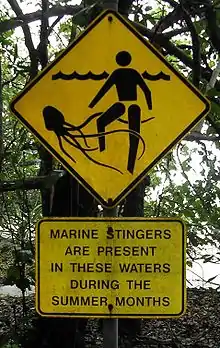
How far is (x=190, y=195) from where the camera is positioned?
556cm

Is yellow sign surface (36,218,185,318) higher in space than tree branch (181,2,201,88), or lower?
lower

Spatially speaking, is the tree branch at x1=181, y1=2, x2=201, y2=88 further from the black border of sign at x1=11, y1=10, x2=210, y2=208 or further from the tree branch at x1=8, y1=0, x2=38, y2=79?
the black border of sign at x1=11, y1=10, x2=210, y2=208

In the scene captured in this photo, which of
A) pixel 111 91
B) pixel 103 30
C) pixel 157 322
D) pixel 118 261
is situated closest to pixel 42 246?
pixel 118 261

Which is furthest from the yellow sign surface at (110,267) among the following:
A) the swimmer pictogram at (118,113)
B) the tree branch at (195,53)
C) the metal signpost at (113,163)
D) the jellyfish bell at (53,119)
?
the tree branch at (195,53)

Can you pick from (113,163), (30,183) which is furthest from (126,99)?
(30,183)

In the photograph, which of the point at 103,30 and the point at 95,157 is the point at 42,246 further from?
the point at 103,30

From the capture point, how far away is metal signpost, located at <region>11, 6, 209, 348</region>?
248 cm

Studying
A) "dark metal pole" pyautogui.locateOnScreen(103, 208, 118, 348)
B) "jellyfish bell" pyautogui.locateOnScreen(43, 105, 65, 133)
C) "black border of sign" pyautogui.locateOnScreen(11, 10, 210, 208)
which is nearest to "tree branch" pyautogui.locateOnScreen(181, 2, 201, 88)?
"black border of sign" pyautogui.locateOnScreen(11, 10, 210, 208)

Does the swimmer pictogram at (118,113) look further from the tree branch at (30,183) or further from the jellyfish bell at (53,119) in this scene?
the tree branch at (30,183)

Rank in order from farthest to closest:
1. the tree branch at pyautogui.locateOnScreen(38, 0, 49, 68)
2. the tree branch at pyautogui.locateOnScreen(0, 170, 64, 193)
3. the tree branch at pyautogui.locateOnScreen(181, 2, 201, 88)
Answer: the tree branch at pyautogui.locateOnScreen(38, 0, 49, 68), the tree branch at pyautogui.locateOnScreen(0, 170, 64, 193), the tree branch at pyautogui.locateOnScreen(181, 2, 201, 88)

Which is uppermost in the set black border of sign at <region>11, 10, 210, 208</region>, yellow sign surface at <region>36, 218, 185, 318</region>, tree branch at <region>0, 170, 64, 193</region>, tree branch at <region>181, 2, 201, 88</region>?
tree branch at <region>181, 2, 201, 88</region>

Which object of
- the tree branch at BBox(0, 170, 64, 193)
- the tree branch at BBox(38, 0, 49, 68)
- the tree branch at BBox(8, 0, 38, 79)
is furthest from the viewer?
the tree branch at BBox(8, 0, 38, 79)

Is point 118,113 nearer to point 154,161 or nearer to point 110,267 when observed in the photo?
point 154,161

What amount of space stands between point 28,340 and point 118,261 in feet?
9.05
